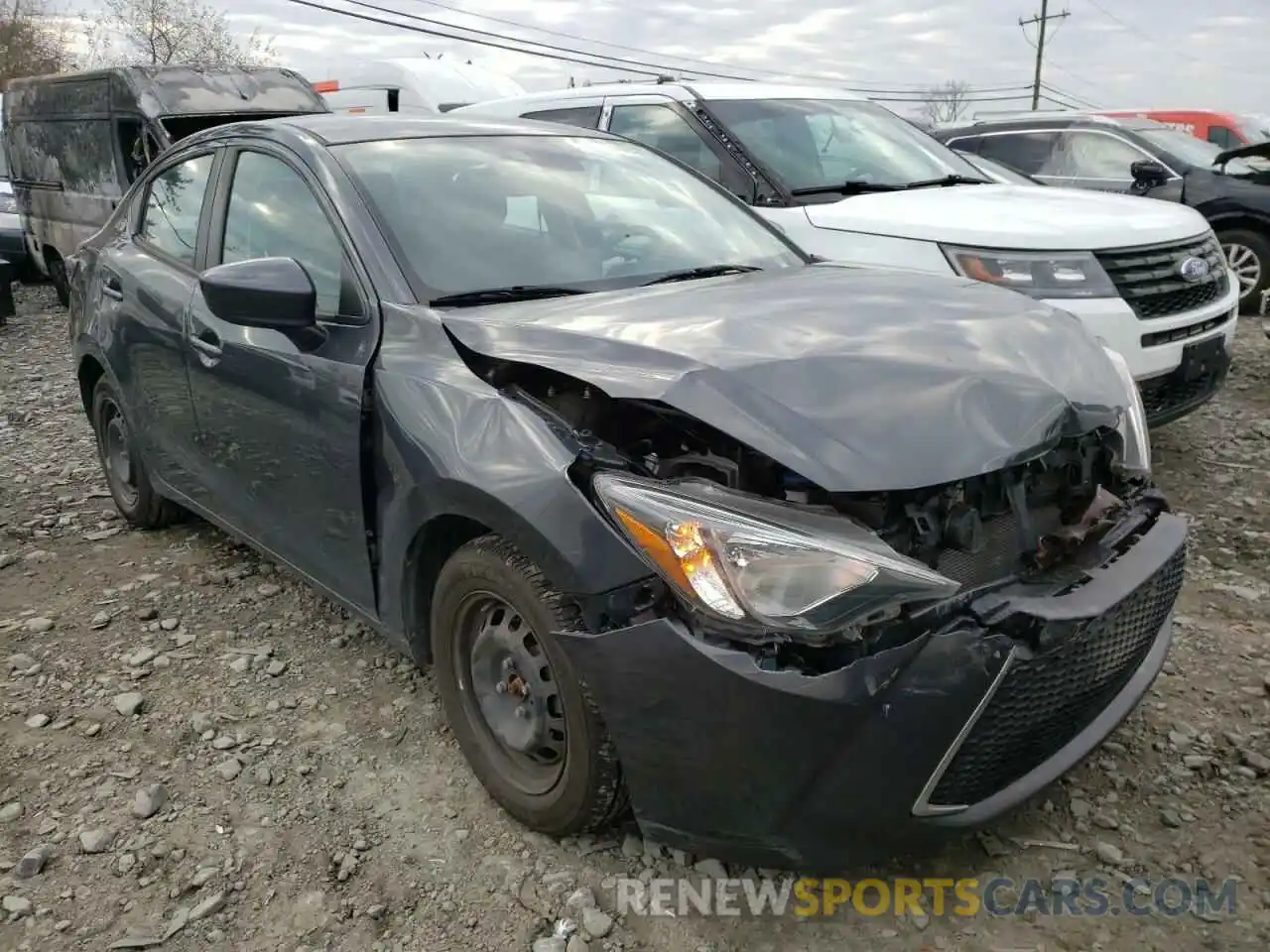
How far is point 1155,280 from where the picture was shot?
14.8ft

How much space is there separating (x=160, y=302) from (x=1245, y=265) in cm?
834

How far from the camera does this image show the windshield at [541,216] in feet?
9.16

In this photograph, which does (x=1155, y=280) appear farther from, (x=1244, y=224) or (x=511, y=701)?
(x=1244, y=224)

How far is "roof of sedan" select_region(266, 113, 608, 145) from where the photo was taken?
10.3ft

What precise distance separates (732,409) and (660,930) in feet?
3.70

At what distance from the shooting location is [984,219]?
15.0 ft

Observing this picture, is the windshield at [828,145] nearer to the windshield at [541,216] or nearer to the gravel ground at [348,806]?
the windshield at [541,216]

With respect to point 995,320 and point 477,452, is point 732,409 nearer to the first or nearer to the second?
point 477,452

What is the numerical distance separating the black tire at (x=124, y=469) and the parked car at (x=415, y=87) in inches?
287

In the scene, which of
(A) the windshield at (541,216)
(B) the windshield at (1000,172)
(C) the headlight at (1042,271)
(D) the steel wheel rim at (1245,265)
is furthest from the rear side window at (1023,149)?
(A) the windshield at (541,216)

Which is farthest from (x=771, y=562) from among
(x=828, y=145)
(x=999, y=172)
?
(x=999, y=172)

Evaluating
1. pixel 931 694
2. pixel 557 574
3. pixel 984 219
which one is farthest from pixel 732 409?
pixel 984 219

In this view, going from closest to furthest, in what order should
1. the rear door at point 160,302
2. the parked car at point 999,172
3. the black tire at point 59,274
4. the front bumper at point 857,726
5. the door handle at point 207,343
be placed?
the front bumper at point 857,726 → the door handle at point 207,343 → the rear door at point 160,302 → the parked car at point 999,172 → the black tire at point 59,274

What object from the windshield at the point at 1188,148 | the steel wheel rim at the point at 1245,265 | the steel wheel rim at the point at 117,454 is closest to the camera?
the steel wheel rim at the point at 117,454
